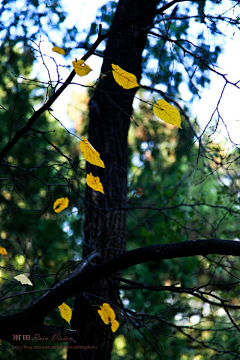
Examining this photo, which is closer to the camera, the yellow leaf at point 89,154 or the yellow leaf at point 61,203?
the yellow leaf at point 89,154

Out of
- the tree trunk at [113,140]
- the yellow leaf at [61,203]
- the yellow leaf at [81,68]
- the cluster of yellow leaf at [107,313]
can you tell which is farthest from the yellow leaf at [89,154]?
the tree trunk at [113,140]

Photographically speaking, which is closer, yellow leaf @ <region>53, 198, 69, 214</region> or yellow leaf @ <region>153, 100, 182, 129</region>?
yellow leaf @ <region>153, 100, 182, 129</region>

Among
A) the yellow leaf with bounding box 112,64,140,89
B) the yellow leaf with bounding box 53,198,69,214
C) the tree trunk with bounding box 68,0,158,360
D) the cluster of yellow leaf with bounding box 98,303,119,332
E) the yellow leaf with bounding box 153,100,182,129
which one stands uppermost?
the tree trunk with bounding box 68,0,158,360

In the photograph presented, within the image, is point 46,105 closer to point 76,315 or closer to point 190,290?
point 190,290

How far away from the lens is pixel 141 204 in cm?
492

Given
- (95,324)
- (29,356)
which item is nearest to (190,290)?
(95,324)

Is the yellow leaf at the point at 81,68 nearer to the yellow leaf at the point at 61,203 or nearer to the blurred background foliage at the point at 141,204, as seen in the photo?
the yellow leaf at the point at 61,203

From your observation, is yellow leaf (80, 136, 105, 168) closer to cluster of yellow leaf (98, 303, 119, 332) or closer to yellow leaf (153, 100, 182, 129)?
yellow leaf (153, 100, 182, 129)

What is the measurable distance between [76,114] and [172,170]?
318cm

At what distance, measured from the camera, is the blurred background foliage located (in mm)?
2846

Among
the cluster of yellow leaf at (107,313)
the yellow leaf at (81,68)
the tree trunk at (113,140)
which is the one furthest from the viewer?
the tree trunk at (113,140)

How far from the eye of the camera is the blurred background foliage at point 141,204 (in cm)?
285

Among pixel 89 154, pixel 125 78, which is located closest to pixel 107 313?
pixel 89 154


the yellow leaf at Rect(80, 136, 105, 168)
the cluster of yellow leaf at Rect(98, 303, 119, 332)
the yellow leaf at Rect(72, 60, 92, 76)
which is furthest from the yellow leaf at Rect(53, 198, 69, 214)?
the yellow leaf at Rect(72, 60, 92, 76)
